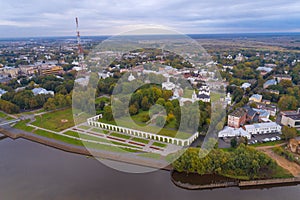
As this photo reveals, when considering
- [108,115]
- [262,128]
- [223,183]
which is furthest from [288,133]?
[108,115]

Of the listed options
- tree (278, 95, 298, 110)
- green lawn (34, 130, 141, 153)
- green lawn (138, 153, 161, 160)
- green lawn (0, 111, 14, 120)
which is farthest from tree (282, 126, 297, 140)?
green lawn (0, 111, 14, 120)

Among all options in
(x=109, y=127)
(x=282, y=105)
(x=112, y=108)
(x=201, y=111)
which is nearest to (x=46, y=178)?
(x=109, y=127)

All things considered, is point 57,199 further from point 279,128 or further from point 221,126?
point 279,128

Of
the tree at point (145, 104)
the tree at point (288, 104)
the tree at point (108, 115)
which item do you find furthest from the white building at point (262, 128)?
the tree at point (108, 115)

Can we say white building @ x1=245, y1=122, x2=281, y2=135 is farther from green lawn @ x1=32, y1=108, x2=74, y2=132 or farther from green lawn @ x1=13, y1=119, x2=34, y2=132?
green lawn @ x1=13, y1=119, x2=34, y2=132

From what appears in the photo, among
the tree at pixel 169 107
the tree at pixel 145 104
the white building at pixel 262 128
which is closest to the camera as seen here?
the white building at pixel 262 128

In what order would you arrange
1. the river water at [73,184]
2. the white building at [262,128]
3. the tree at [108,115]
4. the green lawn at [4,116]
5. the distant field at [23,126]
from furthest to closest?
the green lawn at [4,116]
the tree at [108,115]
the distant field at [23,126]
the white building at [262,128]
the river water at [73,184]

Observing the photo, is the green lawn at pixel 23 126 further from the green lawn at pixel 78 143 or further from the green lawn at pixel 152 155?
the green lawn at pixel 152 155
